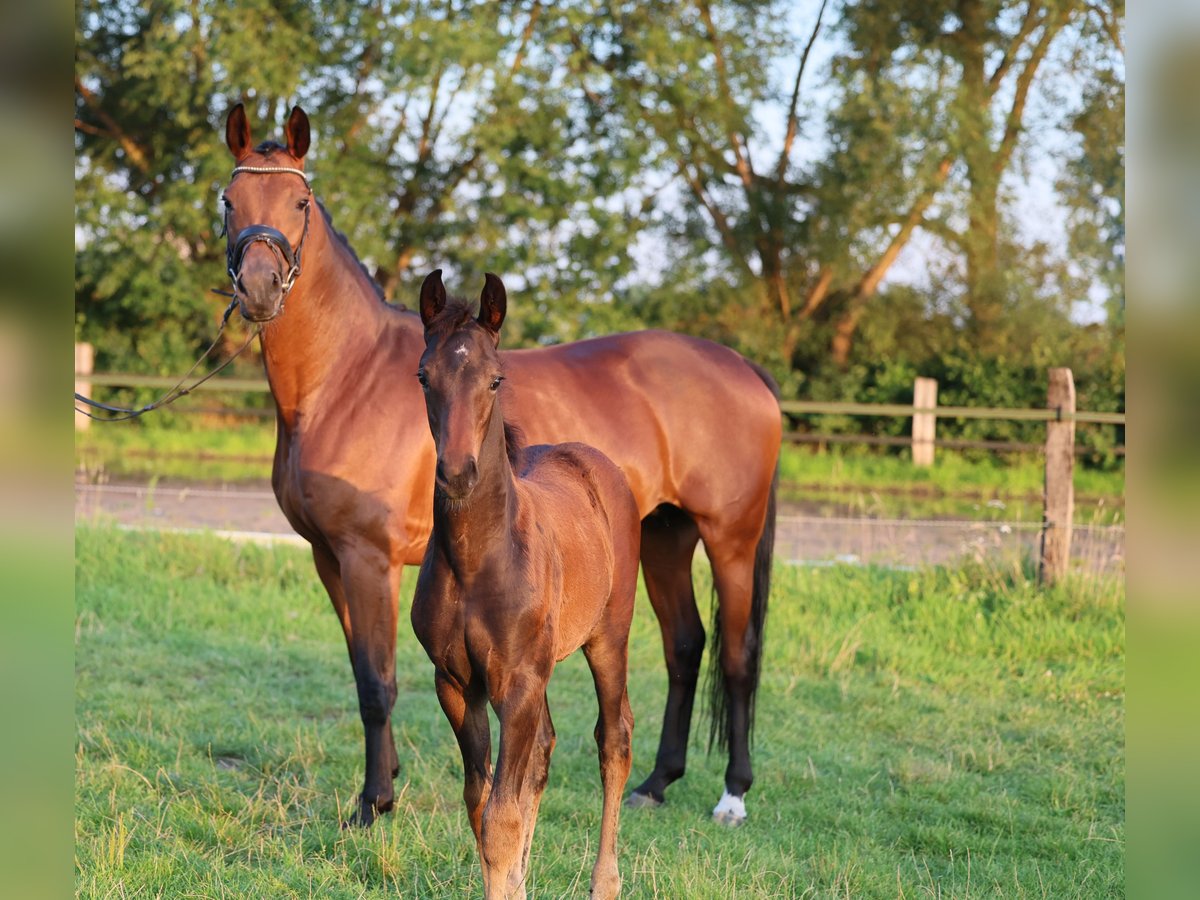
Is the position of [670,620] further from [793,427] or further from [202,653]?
[793,427]

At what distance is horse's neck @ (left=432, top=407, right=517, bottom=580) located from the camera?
2705 millimetres

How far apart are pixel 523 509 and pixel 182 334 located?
15257mm

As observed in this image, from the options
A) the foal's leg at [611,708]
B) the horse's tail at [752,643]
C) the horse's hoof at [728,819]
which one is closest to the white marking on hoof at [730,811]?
the horse's hoof at [728,819]

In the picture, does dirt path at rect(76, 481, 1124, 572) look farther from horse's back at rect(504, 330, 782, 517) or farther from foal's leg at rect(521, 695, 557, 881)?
foal's leg at rect(521, 695, 557, 881)

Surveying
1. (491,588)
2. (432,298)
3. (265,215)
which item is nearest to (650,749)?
(491,588)

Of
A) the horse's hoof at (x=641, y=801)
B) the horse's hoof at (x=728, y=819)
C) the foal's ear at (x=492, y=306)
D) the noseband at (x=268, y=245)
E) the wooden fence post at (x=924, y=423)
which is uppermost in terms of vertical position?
the noseband at (x=268, y=245)

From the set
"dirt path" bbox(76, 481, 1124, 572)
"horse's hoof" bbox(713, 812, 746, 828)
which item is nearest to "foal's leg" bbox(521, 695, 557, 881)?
"horse's hoof" bbox(713, 812, 746, 828)

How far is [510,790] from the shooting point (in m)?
2.72

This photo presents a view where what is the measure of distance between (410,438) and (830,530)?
6684mm

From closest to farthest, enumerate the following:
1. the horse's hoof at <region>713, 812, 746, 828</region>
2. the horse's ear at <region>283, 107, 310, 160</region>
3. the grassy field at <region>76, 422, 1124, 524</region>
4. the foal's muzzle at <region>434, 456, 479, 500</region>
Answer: the foal's muzzle at <region>434, 456, 479, 500</region>
the horse's ear at <region>283, 107, 310, 160</region>
the horse's hoof at <region>713, 812, 746, 828</region>
the grassy field at <region>76, 422, 1124, 524</region>

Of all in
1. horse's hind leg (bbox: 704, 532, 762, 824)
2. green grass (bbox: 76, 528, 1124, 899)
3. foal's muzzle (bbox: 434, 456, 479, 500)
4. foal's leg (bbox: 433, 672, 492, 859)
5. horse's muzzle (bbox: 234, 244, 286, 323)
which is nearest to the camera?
foal's muzzle (bbox: 434, 456, 479, 500)

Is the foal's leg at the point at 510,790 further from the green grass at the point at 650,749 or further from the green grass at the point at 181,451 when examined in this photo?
the green grass at the point at 181,451

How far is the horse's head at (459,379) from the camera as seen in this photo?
2.47 metres

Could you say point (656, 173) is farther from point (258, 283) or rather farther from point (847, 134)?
point (258, 283)
